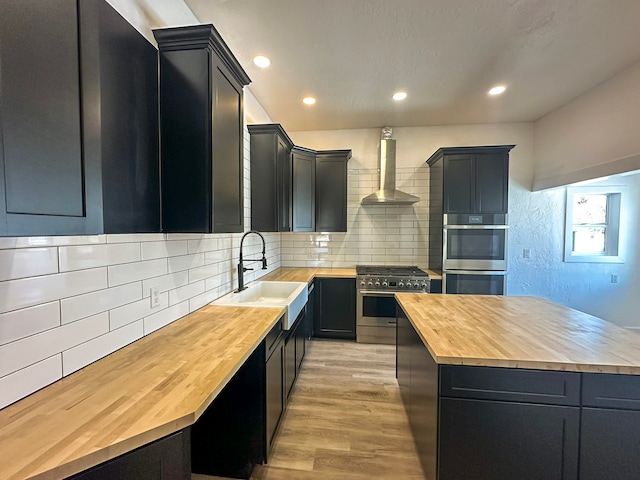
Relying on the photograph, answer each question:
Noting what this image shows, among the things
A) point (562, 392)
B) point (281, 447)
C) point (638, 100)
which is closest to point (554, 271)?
point (638, 100)

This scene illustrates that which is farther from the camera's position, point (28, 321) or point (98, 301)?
point (98, 301)

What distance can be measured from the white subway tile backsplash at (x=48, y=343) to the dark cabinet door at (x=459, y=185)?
3450 millimetres

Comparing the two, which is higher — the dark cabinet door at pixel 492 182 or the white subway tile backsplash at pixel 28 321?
the dark cabinet door at pixel 492 182

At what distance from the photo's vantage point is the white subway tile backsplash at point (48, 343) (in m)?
0.88

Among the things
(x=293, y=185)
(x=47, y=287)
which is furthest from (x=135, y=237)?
(x=293, y=185)

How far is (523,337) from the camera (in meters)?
1.44

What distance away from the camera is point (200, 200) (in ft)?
4.78

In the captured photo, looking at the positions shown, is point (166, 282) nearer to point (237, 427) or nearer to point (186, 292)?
point (186, 292)

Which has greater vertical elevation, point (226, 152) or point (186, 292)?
point (226, 152)

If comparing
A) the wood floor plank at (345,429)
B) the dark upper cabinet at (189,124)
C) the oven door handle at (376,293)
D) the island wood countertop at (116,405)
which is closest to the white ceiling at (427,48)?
the dark upper cabinet at (189,124)

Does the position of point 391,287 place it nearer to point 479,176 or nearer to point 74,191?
point 479,176

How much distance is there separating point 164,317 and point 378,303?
8.29ft

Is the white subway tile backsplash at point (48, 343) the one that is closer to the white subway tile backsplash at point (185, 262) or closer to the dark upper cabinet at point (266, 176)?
the white subway tile backsplash at point (185, 262)

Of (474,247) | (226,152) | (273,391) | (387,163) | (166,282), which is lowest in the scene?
(273,391)
